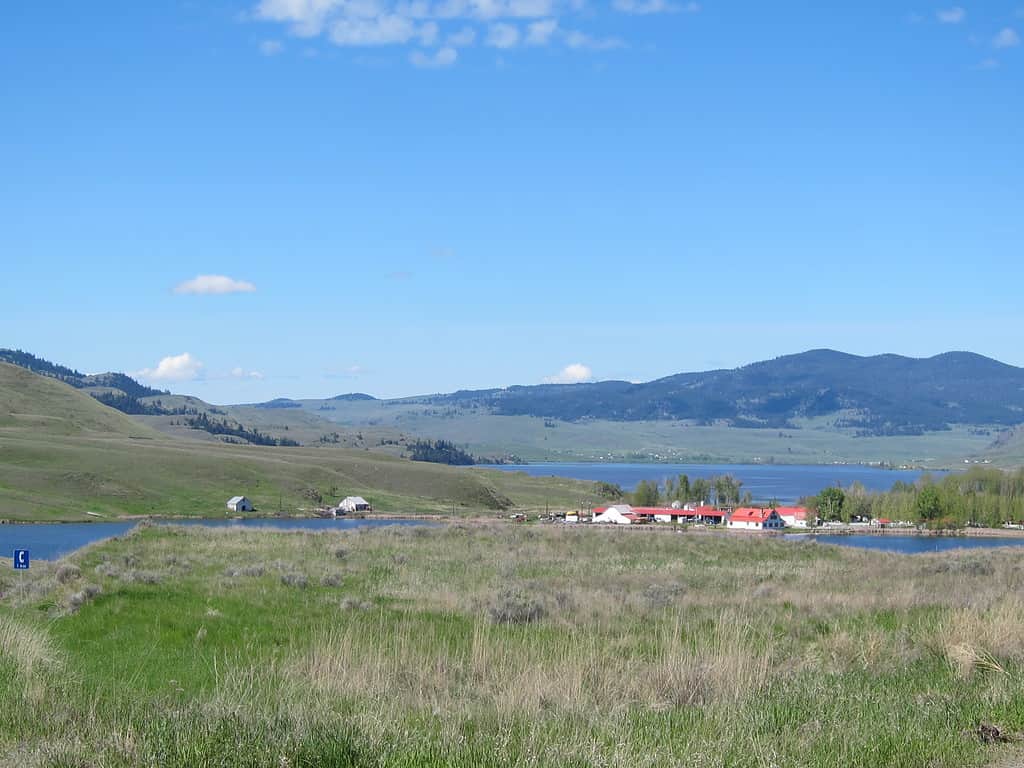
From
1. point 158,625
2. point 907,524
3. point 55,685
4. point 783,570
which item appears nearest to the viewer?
point 55,685

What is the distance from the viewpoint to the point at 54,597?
1884 centimetres

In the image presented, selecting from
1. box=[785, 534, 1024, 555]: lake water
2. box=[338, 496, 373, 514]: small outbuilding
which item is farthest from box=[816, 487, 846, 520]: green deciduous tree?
box=[338, 496, 373, 514]: small outbuilding

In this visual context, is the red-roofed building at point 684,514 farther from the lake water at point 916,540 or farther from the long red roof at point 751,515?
the lake water at point 916,540

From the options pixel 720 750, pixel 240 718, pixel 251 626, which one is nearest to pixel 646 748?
pixel 720 750

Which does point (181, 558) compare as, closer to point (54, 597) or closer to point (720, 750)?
point (54, 597)

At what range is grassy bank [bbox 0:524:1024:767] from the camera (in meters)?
6.93

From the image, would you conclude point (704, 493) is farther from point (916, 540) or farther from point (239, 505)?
point (239, 505)

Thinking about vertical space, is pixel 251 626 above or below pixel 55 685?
below

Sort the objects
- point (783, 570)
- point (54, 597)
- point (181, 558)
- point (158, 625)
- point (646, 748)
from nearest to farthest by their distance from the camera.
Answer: point (646, 748)
point (158, 625)
point (54, 597)
point (181, 558)
point (783, 570)

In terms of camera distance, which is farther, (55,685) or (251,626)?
(251,626)

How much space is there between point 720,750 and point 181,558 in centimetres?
2163

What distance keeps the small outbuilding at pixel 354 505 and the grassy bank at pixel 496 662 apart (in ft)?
303

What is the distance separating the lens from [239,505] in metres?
113

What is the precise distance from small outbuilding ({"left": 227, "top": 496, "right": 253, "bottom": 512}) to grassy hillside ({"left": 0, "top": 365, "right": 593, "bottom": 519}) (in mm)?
1288
